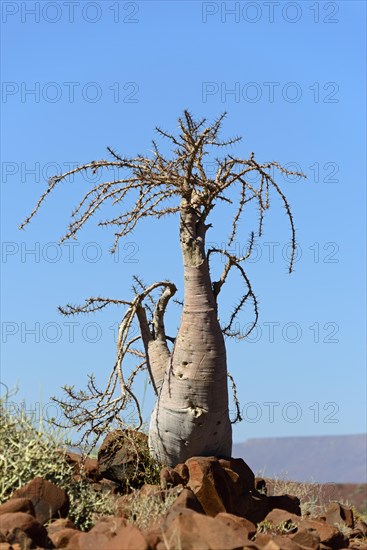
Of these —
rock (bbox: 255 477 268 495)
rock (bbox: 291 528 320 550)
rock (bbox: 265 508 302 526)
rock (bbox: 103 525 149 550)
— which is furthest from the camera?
rock (bbox: 255 477 268 495)

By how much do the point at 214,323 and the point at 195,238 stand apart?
1.10m

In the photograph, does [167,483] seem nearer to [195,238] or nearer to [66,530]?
[66,530]

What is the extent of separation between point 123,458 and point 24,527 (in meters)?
3.51

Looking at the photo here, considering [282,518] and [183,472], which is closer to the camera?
[282,518]

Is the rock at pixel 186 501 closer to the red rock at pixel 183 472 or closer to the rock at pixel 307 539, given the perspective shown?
the rock at pixel 307 539

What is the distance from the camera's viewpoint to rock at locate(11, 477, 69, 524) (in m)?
8.53

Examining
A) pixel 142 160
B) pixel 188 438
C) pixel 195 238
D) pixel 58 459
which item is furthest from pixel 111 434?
pixel 142 160

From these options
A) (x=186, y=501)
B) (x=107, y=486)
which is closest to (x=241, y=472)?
(x=107, y=486)

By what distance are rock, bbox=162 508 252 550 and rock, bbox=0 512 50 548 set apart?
1.24m

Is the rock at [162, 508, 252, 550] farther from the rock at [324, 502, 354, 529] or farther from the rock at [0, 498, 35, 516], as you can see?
the rock at [324, 502, 354, 529]

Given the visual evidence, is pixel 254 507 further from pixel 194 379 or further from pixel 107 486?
pixel 107 486

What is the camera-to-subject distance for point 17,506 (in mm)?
8125

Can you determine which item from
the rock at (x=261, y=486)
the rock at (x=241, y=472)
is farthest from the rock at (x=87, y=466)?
the rock at (x=261, y=486)

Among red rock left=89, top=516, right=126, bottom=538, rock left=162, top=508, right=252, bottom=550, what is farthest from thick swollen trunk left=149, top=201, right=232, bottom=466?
rock left=162, top=508, right=252, bottom=550
